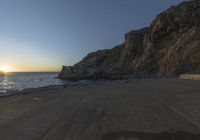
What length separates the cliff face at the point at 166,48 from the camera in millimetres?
57375

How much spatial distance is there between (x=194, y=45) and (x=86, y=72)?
1884 inches

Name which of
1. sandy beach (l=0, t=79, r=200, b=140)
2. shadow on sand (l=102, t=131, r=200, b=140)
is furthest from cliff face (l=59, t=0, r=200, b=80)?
shadow on sand (l=102, t=131, r=200, b=140)

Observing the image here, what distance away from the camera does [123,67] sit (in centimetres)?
9119

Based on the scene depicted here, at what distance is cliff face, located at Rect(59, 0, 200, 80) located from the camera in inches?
2259

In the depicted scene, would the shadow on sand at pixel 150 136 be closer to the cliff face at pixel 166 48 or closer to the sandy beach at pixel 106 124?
the sandy beach at pixel 106 124

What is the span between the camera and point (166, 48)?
236ft

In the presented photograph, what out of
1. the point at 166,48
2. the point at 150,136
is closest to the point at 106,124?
the point at 150,136

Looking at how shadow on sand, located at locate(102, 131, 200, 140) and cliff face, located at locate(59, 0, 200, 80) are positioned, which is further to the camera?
cliff face, located at locate(59, 0, 200, 80)

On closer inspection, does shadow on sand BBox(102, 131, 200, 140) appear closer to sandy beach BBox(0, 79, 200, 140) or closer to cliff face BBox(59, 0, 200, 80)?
sandy beach BBox(0, 79, 200, 140)

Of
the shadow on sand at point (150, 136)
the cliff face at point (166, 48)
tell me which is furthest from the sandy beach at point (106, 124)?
the cliff face at point (166, 48)

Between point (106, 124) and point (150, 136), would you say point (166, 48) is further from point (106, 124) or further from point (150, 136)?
point (150, 136)

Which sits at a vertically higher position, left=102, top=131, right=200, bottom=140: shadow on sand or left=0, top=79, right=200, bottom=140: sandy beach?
left=0, top=79, right=200, bottom=140: sandy beach

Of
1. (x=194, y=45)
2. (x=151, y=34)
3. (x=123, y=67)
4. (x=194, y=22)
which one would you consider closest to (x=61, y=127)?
(x=194, y=45)

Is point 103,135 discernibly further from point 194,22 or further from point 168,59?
point 194,22
